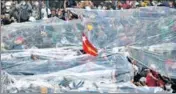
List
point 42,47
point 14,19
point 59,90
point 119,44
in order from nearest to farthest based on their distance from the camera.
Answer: point 59,90 < point 119,44 < point 42,47 < point 14,19

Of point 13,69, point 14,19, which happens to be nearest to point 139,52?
point 13,69

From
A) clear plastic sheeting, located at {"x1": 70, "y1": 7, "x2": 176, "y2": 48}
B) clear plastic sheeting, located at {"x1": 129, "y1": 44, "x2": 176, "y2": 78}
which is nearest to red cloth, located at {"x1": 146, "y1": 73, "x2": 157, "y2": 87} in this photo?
clear plastic sheeting, located at {"x1": 129, "y1": 44, "x2": 176, "y2": 78}

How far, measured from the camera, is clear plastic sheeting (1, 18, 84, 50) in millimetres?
17859

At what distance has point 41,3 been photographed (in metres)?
24.4

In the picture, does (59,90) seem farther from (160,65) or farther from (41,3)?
(41,3)

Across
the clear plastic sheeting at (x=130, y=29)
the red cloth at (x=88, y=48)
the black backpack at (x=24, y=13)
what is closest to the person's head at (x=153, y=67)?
the clear plastic sheeting at (x=130, y=29)

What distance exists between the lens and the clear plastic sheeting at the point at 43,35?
17859 millimetres

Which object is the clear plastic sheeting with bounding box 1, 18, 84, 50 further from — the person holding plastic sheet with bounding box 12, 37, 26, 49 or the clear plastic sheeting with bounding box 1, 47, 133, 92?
the clear plastic sheeting with bounding box 1, 47, 133, 92

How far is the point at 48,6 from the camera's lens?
79.4ft

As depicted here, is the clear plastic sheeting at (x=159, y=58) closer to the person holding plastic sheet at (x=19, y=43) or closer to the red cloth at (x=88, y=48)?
the red cloth at (x=88, y=48)

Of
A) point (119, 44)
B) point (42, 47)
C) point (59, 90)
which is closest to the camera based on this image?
point (59, 90)

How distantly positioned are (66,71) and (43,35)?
178 inches

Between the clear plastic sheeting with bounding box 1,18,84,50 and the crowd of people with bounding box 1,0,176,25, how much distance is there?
11.9 feet

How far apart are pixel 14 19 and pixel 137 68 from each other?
33.6 ft
